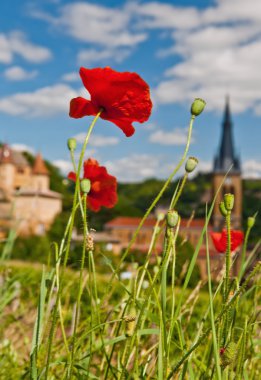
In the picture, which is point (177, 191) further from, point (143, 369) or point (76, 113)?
point (143, 369)

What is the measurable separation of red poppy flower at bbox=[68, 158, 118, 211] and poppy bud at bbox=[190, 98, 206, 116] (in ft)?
1.74

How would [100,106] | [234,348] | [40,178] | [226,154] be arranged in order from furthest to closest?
[226,154], [40,178], [100,106], [234,348]

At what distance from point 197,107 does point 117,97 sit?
0.67 feet

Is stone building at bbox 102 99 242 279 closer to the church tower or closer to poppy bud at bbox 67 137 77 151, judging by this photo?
the church tower

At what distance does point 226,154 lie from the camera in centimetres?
5841

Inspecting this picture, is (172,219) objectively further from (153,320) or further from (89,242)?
(153,320)

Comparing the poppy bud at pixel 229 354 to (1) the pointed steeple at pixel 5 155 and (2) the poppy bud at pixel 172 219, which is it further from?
(1) the pointed steeple at pixel 5 155

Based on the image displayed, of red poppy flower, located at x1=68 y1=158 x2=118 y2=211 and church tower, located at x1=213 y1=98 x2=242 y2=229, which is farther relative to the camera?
church tower, located at x1=213 y1=98 x2=242 y2=229

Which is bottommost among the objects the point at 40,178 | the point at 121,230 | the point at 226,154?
the point at 121,230

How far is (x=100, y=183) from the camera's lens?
5.01 ft

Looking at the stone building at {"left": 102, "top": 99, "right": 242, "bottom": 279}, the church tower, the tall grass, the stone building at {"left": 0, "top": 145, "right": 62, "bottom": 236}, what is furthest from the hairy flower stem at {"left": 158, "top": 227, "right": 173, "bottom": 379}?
the church tower

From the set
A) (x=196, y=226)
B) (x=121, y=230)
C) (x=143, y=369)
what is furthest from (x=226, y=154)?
(x=143, y=369)

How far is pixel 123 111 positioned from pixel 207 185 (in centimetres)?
7980

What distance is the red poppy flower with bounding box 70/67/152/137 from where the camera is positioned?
1.12 metres
